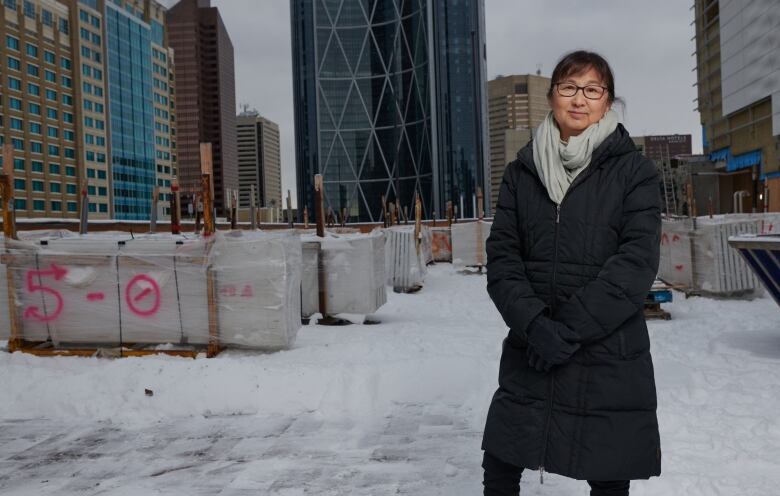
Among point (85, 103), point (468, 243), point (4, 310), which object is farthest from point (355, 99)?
point (4, 310)

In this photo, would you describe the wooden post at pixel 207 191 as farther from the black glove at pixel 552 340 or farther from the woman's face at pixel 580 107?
the black glove at pixel 552 340

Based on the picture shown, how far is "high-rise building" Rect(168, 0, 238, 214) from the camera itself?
181 metres

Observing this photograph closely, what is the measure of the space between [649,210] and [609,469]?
944mm

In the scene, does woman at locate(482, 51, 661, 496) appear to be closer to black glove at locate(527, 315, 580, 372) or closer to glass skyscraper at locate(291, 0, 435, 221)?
black glove at locate(527, 315, 580, 372)

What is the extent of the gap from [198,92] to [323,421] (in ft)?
631

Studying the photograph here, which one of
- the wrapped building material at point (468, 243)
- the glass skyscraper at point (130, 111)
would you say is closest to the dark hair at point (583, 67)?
the wrapped building material at point (468, 243)

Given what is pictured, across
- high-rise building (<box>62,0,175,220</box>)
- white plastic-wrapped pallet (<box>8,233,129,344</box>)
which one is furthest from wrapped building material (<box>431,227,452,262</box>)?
high-rise building (<box>62,0,175,220</box>)

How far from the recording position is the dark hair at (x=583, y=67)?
2559 millimetres

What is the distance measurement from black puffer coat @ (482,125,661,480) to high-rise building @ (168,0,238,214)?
17705 centimetres

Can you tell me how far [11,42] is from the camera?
93625 mm

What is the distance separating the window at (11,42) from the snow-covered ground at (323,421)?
103 meters

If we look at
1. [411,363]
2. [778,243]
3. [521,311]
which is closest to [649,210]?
[521,311]

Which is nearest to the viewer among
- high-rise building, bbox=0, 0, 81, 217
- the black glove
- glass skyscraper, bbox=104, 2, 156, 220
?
the black glove

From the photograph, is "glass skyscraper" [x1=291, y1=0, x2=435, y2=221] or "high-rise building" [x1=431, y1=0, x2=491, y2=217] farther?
"glass skyscraper" [x1=291, y1=0, x2=435, y2=221]
